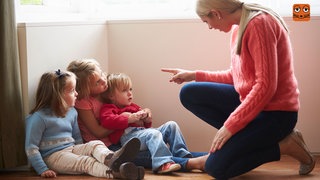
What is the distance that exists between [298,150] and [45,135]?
1.16 metres

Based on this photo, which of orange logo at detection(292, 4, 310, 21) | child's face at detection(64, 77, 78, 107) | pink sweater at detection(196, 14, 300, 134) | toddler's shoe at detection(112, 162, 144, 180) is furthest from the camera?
orange logo at detection(292, 4, 310, 21)

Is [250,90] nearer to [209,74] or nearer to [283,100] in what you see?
[283,100]

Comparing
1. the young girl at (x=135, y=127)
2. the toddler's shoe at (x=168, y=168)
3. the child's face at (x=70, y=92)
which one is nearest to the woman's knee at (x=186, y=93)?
the young girl at (x=135, y=127)

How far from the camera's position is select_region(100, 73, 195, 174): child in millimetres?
2637

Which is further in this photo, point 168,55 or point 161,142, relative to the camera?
point 168,55

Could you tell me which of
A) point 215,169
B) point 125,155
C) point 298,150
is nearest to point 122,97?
point 125,155

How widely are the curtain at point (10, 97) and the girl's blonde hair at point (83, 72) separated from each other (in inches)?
12.1

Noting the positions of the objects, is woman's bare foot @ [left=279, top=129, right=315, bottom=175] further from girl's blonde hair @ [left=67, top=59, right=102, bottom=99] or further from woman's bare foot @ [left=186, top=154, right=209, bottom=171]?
girl's blonde hair @ [left=67, top=59, right=102, bottom=99]

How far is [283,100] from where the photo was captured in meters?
2.33

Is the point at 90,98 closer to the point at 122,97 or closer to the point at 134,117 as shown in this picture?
the point at 122,97

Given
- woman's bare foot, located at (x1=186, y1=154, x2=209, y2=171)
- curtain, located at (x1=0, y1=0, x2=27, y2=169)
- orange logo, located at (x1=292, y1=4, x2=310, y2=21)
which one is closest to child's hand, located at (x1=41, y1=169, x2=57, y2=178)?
curtain, located at (x1=0, y1=0, x2=27, y2=169)

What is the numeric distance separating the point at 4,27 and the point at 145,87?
0.87 metres

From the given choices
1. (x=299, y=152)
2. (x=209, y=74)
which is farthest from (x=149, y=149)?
(x=299, y=152)

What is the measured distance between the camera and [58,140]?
2672 mm
